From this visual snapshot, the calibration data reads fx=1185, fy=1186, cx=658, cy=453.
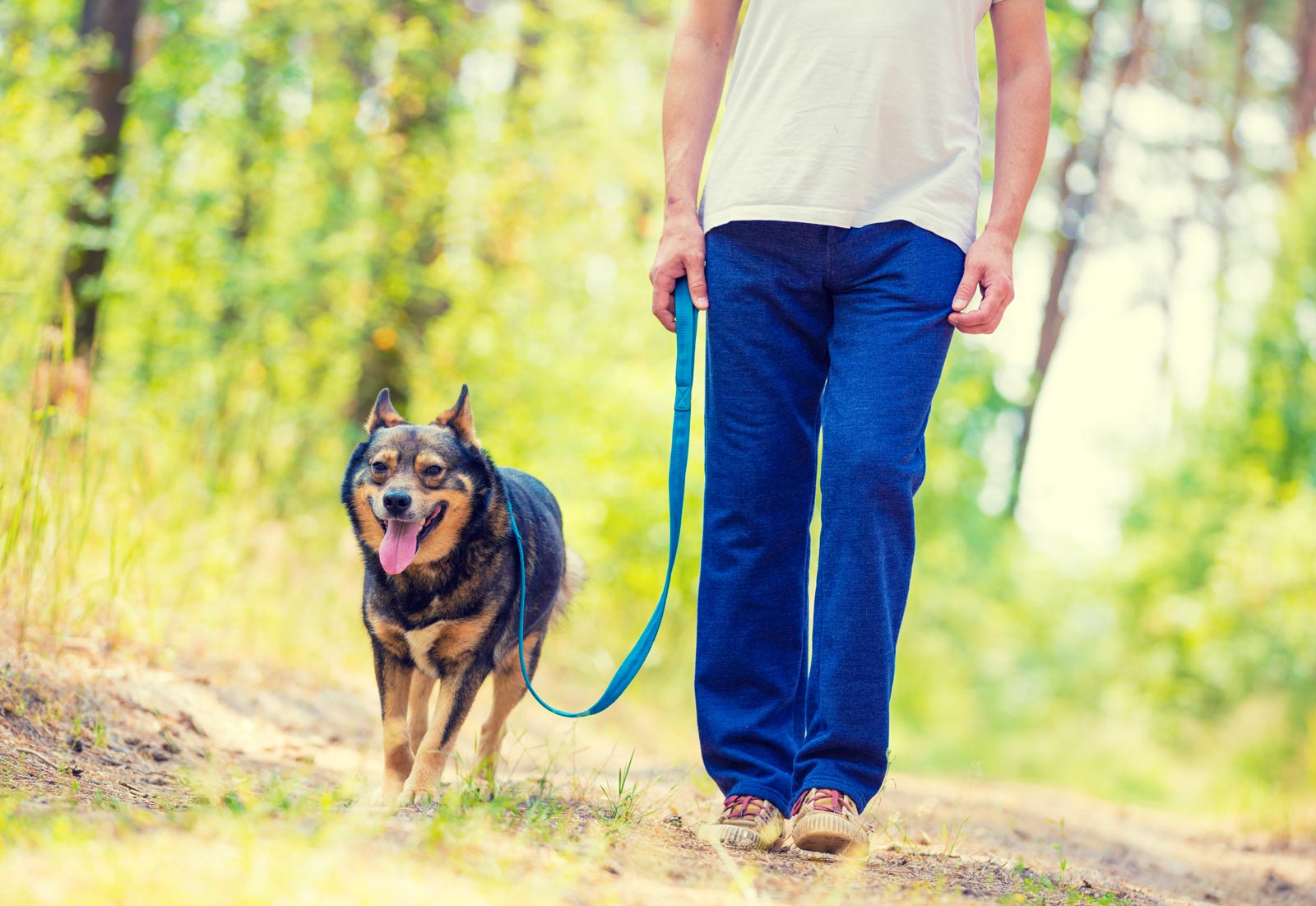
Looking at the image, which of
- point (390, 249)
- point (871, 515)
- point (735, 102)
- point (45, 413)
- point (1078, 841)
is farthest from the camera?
point (390, 249)

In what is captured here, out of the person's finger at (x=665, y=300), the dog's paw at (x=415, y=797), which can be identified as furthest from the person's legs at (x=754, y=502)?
the dog's paw at (x=415, y=797)

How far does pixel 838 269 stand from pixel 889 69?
0.50m

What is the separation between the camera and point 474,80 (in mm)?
10141

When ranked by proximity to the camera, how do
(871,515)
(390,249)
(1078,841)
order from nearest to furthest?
(871,515) < (1078,841) < (390,249)

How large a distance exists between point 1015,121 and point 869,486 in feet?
3.45

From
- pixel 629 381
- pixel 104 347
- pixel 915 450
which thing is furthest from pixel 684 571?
pixel 915 450

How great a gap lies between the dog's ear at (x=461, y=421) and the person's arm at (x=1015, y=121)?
168 centimetres

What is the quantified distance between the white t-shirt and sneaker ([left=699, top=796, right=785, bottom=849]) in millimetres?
1453

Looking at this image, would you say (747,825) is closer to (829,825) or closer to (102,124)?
(829,825)

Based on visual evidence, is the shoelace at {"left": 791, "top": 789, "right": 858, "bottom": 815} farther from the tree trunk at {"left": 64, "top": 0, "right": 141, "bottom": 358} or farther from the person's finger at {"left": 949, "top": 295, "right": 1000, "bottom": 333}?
the tree trunk at {"left": 64, "top": 0, "right": 141, "bottom": 358}

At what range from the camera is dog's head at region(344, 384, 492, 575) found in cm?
356

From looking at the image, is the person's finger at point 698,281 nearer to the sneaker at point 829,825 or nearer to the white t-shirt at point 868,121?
the white t-shirt at point 868,121

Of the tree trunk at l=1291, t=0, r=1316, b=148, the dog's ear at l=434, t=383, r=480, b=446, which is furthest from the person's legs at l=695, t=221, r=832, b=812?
the tree trunk at l=1291, t=0, r=1316, b=148

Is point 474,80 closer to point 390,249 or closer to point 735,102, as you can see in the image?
point 390,249
